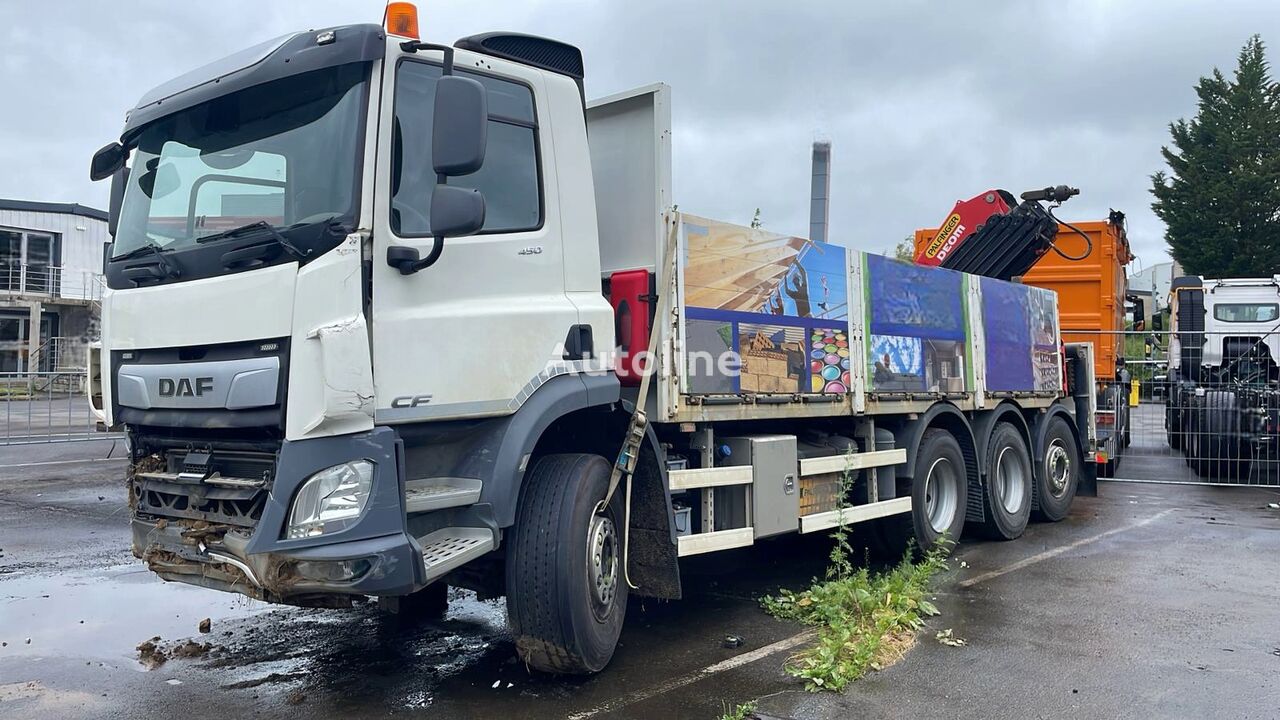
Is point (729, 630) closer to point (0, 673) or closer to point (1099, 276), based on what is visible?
point (0, 673)

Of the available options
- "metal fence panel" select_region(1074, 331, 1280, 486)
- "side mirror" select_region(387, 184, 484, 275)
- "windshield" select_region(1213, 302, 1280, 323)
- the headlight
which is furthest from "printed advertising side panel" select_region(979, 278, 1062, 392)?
"windshield" select_region(1213, 302, 1280, 323)

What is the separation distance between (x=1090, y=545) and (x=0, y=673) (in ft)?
27.2

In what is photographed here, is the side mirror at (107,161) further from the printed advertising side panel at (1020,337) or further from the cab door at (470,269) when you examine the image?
the printed advertising side panel at (1020,337)

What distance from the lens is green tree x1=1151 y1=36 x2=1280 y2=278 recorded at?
39062 mm

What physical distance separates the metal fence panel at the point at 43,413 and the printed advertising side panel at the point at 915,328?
554 inches

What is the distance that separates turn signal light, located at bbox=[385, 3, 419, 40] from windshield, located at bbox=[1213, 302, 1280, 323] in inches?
605

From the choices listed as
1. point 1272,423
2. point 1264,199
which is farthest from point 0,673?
point 1264,199

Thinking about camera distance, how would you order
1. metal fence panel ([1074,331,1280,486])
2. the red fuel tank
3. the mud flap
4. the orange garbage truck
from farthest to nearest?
metal fence panel ([1074,331,1280,486]), the orange garbage truck, the mud flap, the red fuel tank

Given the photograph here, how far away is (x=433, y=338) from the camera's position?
14.2 ft

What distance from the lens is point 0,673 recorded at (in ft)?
16.6

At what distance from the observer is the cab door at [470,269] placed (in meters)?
4.20

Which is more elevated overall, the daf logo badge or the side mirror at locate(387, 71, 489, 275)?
the side mirror at locate(387, 71, 489, 275)

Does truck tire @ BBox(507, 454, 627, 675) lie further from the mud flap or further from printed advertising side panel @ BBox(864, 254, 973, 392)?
the mud flap

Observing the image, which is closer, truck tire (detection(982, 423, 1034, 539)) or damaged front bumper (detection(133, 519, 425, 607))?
damaged front bumper (detection(133, 519, 425, 607))
